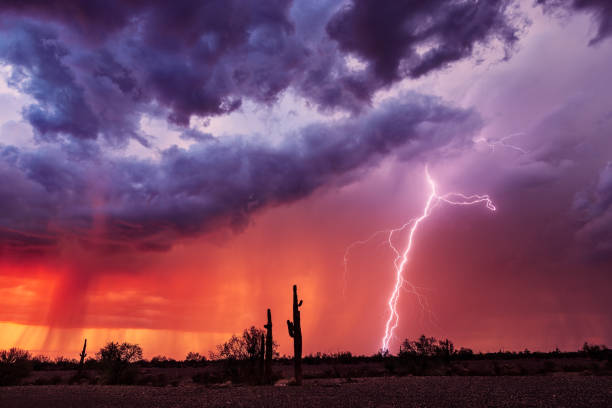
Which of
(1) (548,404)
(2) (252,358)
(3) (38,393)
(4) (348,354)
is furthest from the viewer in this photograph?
(4) (348,354)

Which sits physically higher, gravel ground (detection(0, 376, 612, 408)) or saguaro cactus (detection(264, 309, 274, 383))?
saguaro cactus (detection(264, 309, 274, 383))

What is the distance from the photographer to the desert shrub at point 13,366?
32.6 metres

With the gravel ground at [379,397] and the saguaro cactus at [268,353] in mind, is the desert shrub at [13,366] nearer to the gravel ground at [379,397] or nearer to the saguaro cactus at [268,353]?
the gravel ground at [379,397]

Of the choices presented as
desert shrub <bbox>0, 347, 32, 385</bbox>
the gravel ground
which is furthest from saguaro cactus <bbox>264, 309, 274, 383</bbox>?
desert shrub <bbox>0, 347, 32, 385</bbox>

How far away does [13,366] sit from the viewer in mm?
33656

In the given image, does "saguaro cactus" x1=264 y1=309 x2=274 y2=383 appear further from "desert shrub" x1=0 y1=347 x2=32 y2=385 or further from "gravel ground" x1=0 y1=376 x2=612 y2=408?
"desert shrub" x1=0 y1=347 x2=32 y2=385

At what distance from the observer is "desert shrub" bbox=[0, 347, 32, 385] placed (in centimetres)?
3262

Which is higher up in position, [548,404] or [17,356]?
[17,356]

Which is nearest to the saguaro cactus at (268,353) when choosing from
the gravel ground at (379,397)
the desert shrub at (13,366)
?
the gravel ground at (379,397)

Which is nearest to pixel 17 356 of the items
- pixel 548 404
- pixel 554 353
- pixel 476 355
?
pixel 548 404

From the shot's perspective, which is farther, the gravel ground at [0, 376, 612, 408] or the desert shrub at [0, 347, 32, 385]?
the desert shrub at [0, 347, 32, 385]

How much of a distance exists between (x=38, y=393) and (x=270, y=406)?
50.0ft

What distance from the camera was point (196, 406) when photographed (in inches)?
722

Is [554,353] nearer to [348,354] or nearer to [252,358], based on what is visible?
[348,354]
